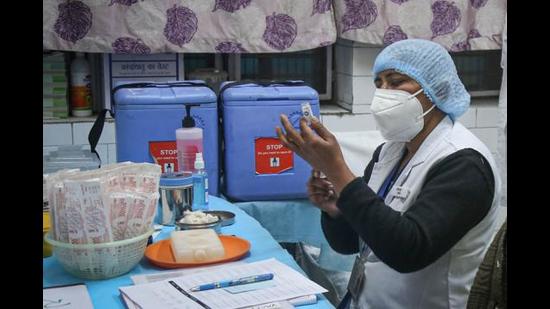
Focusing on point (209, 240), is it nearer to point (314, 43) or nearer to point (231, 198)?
point (231, 198)

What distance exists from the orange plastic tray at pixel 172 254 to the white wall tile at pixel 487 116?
7.41 feet

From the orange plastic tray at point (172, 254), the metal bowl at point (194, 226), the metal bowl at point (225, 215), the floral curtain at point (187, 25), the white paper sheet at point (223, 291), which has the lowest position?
the white paper sheet at point (223, 291)

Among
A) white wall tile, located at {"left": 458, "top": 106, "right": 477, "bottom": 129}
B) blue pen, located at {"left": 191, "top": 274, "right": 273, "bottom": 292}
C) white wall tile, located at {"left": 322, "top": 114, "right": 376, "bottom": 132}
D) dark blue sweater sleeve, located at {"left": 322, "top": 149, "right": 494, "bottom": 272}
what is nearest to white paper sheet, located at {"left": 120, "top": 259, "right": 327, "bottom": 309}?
blue pen, located at {"left": 191, "top": 274, "right": 273, "bottom": 292}

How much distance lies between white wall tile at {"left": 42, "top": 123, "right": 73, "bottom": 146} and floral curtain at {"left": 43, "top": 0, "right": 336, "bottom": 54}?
39 centimetres

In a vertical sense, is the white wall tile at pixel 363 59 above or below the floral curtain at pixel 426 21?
below

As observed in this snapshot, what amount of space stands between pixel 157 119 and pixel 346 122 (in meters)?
1.29

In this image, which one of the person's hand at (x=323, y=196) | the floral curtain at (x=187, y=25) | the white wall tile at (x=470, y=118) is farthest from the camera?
the white wall tile at (x=470, y=118)

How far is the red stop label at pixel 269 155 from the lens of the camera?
8.32ft

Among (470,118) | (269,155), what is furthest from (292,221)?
(470,118)

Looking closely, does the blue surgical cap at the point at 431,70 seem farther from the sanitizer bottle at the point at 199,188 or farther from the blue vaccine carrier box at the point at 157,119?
the blue vaccine carrier box at the point at 157,119

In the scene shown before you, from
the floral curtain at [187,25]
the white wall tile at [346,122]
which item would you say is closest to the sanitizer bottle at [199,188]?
the floral curtain at [187,25]

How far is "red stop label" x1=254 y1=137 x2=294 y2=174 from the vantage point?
2.54m

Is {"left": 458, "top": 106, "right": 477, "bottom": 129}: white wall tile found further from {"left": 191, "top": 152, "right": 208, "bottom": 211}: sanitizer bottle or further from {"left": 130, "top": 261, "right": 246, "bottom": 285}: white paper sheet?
{"left": 130, "top": 261, "right": 246, "bottom": 285}: white paper sheet
